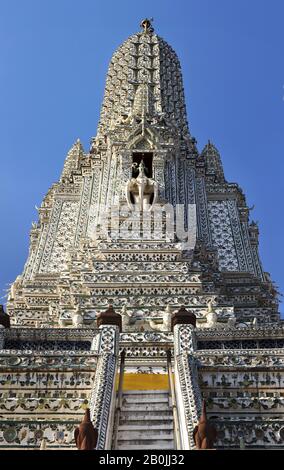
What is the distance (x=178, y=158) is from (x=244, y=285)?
6048 millimetres

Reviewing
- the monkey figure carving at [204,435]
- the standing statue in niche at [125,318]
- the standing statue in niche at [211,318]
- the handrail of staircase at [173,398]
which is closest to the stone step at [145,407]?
the handrail of staircase at [173,398]

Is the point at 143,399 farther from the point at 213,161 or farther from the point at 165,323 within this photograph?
the point at 213,161

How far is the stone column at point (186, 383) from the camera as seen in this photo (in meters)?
8.67

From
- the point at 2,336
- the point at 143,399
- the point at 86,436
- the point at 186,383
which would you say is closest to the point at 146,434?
the point at 143,399

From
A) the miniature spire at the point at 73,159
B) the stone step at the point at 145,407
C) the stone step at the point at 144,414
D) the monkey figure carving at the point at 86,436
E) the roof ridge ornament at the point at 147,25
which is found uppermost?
the roof ridge ornament at the point at 147,25

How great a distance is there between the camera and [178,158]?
25.5 m

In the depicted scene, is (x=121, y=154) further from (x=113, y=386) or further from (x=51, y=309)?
(x=113, y=386)

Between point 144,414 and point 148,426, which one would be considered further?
point 144,414

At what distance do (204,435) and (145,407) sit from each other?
6.47 ft

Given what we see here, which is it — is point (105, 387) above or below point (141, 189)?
below

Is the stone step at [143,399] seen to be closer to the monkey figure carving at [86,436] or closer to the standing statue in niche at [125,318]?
the monkey figure carving at [86,436]

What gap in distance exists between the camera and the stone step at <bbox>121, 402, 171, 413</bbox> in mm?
9727

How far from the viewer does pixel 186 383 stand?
9.84 meters

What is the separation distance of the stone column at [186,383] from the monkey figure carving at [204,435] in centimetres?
15
